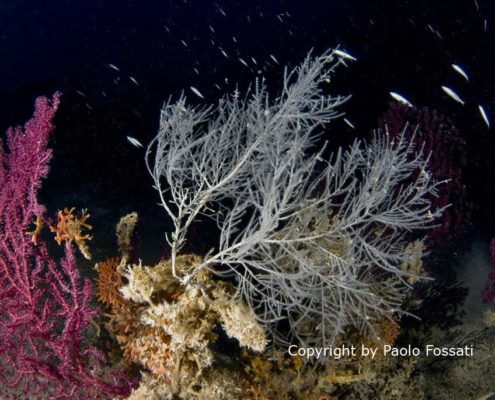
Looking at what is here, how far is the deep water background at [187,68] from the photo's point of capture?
9.49 meters

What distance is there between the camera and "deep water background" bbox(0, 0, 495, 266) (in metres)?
9.49

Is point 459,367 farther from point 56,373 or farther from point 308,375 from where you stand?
point 56,373

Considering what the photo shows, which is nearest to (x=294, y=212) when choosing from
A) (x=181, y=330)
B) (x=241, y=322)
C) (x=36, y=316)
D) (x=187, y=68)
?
(x=241, y=322)

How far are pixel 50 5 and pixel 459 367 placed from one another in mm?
19948

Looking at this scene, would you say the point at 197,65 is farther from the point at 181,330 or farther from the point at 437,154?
the point at 181,330

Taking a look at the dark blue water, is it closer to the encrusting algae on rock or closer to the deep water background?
the deep water background

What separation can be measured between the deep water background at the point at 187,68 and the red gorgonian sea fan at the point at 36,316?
2587mm

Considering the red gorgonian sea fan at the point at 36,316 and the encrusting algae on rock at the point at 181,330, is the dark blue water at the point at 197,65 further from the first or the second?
the encrusting algae on rock at the point at 181,330

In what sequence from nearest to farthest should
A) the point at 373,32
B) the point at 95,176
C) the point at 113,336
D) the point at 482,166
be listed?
the point at 113,336
the point at 95,176
the point at 482,166
the point at 373,32

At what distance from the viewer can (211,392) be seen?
10.4 feet

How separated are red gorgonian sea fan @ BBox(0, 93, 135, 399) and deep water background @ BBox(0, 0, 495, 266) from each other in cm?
259

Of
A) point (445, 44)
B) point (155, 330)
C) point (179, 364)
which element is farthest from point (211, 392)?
point (445, 44)

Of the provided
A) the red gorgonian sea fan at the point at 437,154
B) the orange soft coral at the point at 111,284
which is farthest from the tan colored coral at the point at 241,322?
the red gorgonian sea fan at the point at 437,154

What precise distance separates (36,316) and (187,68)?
13764mm
